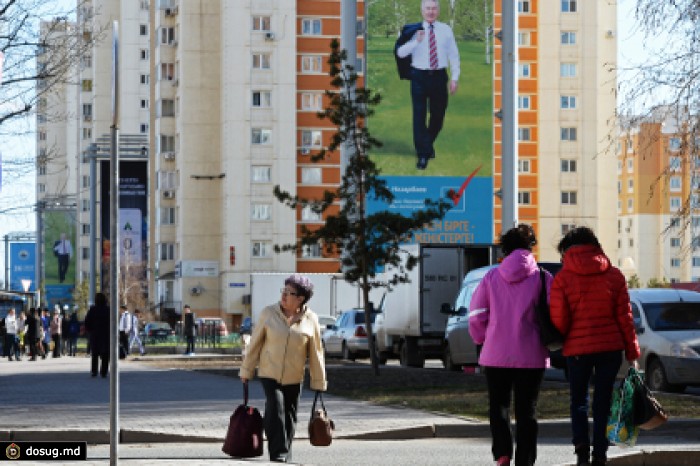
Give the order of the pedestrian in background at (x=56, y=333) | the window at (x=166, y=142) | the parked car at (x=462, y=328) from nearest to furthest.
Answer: the parked car at (x=462, y=328)
the pedestrian in background at (x=56, y=333)
the window at (x=166, y=142)

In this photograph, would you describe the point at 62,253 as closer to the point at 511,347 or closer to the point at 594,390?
the point at 594,390

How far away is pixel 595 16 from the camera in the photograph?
374 feet

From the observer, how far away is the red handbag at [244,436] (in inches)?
474

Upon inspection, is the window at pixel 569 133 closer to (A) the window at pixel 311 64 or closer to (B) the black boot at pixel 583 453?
(A) the window at pixel 311 64

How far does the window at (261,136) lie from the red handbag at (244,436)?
9678cm

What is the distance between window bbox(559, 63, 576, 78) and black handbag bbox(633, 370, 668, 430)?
340 feet

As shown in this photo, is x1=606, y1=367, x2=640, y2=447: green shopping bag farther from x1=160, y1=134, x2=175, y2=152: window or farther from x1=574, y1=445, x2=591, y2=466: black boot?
x1=160, y1=134, x2=175, y2=152: window

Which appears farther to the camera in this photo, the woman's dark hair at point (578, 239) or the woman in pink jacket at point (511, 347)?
the woman's dark hair at point (578, 239)

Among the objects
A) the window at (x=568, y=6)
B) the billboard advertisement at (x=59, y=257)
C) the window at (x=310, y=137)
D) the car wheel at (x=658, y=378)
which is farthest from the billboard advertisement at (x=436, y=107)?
the billboard advertisement at (x=59, y=257)

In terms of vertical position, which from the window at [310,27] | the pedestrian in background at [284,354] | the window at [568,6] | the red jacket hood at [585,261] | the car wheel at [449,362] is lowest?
A: the car wheel at [449,362]

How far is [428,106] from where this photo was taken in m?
64.0

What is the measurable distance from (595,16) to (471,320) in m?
104

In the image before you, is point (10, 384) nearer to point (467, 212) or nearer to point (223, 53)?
point (467, 212)

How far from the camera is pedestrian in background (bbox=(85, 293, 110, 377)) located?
34.7m
